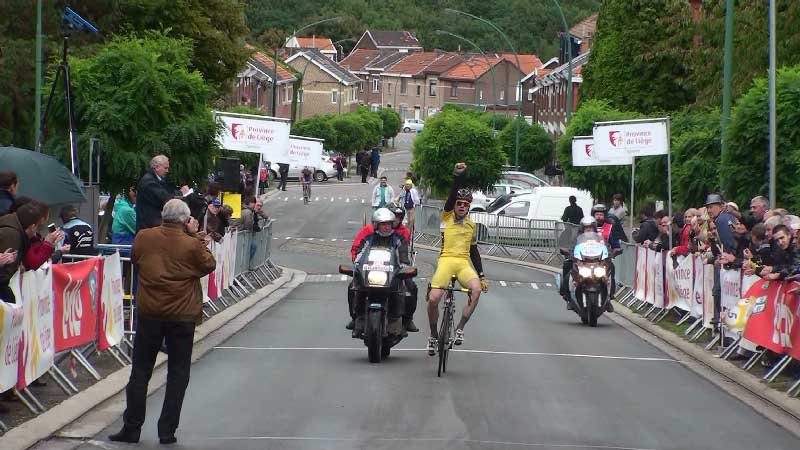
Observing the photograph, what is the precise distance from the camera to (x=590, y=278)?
2081 centimetres

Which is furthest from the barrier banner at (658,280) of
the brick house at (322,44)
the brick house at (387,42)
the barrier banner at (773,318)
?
the brick house at (387,42)

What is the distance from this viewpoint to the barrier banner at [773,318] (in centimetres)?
1384

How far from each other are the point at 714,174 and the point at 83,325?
17.1m

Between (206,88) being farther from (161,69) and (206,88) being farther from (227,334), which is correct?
(227,334)

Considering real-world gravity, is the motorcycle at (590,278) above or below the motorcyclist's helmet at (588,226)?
below

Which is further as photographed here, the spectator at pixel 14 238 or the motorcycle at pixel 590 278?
the motorcycle at pixel 590 278

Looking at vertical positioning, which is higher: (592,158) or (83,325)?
(592,158)

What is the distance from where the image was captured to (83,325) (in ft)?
42.4

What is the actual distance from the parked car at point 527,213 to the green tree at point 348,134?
2002 inches

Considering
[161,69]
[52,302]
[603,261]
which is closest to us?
[52,302]

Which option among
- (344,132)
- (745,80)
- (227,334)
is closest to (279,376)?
(227,334)

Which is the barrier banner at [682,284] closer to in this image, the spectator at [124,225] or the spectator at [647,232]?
the spectator at [647,232]

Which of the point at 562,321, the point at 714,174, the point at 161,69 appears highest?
the point at 161,69

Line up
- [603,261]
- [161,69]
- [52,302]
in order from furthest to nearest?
[161,69] < [603,261] < [52,302]
